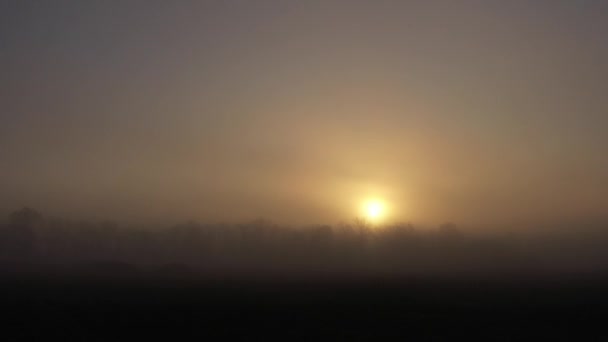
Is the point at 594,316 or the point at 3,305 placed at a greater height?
the point at 594,316

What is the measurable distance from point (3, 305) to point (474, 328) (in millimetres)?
128380

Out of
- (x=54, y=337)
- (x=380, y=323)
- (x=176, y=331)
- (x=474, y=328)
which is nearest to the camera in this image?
(x=54, y=337)

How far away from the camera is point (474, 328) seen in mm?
98875

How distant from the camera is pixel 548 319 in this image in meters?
113

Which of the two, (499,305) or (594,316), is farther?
(499,305)

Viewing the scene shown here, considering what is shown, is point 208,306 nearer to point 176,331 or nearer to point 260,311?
point 260,311

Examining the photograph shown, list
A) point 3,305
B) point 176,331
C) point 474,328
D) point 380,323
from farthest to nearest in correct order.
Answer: point 3,305 < point 380,323 < point 474,328 < point 176,331

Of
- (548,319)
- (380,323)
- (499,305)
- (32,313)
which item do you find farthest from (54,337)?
(499,305)

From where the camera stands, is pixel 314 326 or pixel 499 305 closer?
pixel 314 326

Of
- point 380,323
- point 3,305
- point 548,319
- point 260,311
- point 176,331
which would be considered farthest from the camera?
point 3,305

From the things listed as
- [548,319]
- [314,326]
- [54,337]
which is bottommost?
[54,337]

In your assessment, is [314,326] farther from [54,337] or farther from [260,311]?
[54,337]

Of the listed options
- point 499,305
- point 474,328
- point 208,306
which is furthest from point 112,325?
point 499,305

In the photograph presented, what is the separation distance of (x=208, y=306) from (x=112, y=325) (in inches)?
1645
